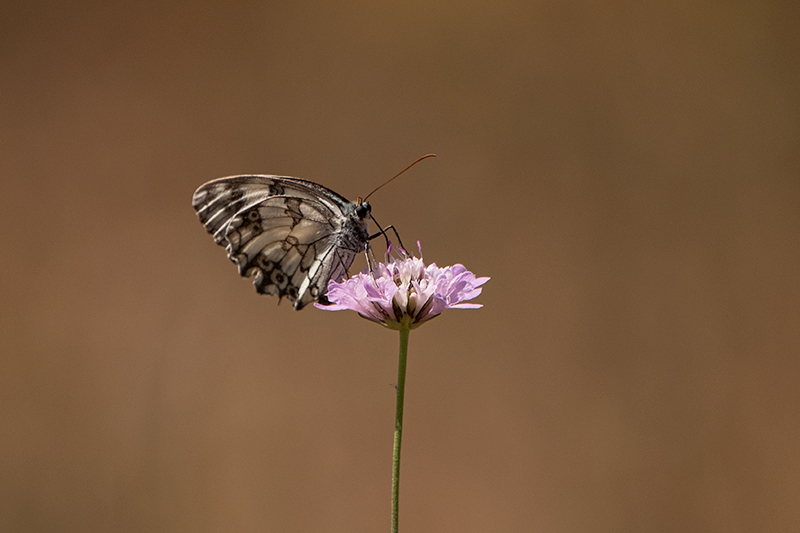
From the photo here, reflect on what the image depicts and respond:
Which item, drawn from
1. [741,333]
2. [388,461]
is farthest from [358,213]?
[741,333]

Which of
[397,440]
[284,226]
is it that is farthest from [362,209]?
[397,440]

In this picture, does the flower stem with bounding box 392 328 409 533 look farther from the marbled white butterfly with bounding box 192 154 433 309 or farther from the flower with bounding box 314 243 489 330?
the marbled white butterfly with bounding box 192 154 433 309

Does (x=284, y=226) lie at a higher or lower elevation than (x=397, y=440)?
higher

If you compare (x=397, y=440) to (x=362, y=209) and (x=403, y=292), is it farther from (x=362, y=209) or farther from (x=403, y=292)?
(x=362, y=209)

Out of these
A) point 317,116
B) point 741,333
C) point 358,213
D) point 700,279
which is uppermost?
point 317,116

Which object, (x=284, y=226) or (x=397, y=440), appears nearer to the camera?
(x=397, y=440)

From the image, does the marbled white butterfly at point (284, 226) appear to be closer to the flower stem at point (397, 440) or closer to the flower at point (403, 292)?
the flower at point (403, 292)

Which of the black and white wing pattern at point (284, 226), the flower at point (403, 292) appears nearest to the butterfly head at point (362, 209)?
the black and white wing pattern at point (284, 226)

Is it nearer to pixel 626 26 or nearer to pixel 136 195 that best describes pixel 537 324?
pixel 626 26
